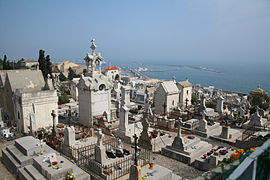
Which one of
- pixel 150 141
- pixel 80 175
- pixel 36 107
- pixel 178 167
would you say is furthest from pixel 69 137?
pixel 178 167

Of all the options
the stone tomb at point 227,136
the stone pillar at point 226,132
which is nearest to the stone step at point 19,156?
the stone tomb at point 227,136

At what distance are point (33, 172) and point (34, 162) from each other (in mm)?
665

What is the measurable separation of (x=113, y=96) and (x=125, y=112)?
17009 mm

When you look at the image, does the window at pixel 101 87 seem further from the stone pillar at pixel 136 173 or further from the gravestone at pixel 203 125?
the stone pillar at pixel 136 173

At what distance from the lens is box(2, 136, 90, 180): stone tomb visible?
866 cm

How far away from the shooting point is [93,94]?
664 inches

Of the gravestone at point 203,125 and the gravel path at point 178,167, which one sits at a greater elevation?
the gravestone at point 203,125

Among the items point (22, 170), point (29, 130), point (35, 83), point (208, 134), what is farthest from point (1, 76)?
point (208, 134)

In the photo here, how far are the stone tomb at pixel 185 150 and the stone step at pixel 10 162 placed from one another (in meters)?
8.02

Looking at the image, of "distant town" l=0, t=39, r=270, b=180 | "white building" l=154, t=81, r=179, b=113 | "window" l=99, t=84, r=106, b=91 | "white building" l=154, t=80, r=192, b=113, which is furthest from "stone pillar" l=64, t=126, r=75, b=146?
"white building" l=154, t=81, r=179, b=113

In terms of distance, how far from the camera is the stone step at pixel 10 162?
9.86 m

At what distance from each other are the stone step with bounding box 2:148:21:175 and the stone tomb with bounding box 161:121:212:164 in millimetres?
8024

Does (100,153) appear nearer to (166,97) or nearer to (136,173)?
(136,173)

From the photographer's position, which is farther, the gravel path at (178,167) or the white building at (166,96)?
the white building at (166,96)
